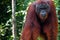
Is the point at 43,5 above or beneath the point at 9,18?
above

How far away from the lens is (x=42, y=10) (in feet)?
10.8

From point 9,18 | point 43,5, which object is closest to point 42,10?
point 43,5

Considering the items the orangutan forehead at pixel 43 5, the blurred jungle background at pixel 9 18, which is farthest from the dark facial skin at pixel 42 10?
the blurred jungle background at pixel 9 18

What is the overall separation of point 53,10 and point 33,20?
283mm

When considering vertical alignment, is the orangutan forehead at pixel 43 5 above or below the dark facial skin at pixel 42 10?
above

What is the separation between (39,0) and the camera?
342 cm

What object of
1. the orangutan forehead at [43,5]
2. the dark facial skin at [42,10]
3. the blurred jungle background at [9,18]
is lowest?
the blurred jungle background at [9,18]

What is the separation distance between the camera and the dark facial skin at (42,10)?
3270 millimetres

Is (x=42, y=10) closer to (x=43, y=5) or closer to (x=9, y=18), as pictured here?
(x=43, y=5)

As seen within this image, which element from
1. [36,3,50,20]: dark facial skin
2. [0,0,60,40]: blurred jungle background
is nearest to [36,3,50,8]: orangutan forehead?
[36,3,50,20]: dark facial skin

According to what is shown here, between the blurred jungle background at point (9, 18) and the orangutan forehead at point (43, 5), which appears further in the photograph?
the blurred jungle background at point (9, 18)

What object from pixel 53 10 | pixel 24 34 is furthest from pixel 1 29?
pixel 53 10

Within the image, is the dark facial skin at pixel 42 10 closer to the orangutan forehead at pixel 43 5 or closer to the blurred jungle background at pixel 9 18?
the orangutan forehead at pixel 43 5

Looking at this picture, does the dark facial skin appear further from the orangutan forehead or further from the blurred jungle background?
the blurred jungle background
